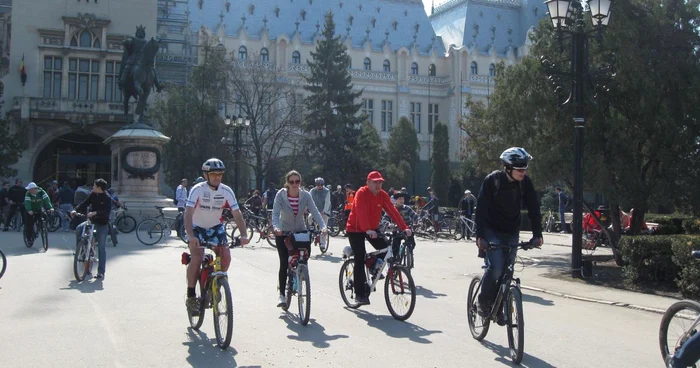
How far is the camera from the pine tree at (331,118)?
53500 mm

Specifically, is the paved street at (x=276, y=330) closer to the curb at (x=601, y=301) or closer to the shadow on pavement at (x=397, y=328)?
the shadow on pavement at (x=397, y=328)

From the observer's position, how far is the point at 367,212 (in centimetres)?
984

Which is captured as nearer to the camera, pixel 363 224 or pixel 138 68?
pixel 363 224

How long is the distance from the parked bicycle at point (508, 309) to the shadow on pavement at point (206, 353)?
260 centimetres

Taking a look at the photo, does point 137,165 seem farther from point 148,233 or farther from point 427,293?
point 427,293

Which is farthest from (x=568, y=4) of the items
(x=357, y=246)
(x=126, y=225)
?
(x=126, y=225)

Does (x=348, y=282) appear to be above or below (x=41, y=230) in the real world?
below

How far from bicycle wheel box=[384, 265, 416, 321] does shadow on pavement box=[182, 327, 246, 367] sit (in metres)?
2.42

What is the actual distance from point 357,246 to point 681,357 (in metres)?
4.69

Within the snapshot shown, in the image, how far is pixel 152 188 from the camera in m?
28.5

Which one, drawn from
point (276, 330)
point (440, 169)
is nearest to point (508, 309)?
point (276, 330)

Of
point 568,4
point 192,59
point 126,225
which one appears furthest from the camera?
point 192,59

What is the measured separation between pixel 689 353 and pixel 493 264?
216 centimetres

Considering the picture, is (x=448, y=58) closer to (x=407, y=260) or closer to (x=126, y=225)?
(x=126, y=225)
